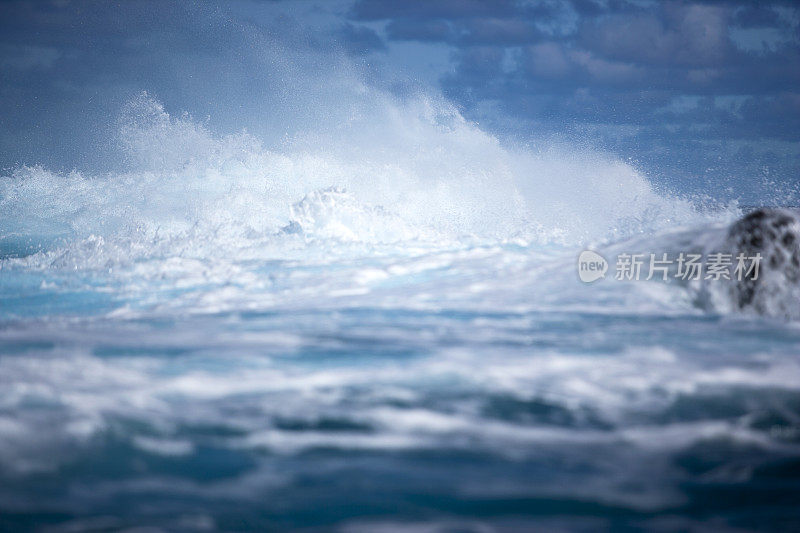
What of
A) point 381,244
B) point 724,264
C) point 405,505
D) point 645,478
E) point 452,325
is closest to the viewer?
point 405,505

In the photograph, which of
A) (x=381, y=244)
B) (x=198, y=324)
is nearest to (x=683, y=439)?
Answer: (x=198, y=324)

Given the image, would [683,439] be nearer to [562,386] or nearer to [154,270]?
[562,386]

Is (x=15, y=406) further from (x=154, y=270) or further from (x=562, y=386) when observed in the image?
(x=154, y=270)

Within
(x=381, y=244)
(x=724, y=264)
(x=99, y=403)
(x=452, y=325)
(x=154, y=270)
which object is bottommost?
(x=99, y=403)

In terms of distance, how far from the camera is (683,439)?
3.10m

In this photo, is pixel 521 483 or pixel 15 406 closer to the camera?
pixel 521 483

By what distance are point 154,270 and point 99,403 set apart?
7494 millimetres

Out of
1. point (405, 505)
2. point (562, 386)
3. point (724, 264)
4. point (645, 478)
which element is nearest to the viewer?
point (405, 505)

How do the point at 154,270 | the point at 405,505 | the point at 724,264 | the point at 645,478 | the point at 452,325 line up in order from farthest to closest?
the point at 154,270 → the point at 724,264 → the point at 452,325 → the point at 645,478 → the point at 405,505

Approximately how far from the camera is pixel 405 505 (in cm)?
252

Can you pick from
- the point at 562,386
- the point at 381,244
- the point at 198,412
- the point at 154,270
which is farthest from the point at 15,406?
the point at 381,244

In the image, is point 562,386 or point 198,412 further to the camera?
point 562,386

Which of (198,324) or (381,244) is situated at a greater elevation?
(381,244)

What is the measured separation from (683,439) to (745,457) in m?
0.26
